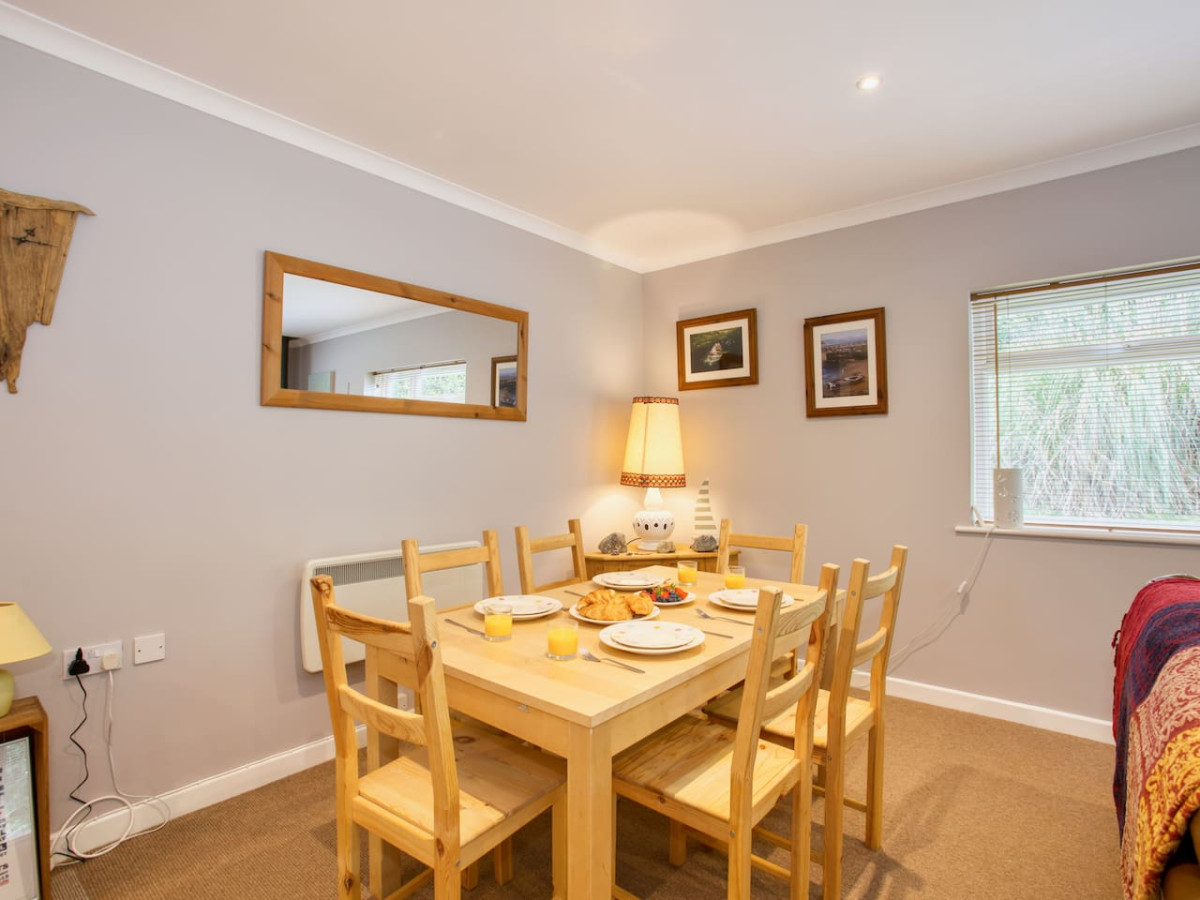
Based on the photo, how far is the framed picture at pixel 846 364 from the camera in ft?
10.4

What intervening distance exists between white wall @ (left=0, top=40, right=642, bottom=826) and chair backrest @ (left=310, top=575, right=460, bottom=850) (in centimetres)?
106

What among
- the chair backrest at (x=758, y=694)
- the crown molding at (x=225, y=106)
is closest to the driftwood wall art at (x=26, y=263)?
the crown molding at (x=225, y=106)

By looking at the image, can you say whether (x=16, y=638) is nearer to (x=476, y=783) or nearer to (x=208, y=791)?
(x=208, y=791)

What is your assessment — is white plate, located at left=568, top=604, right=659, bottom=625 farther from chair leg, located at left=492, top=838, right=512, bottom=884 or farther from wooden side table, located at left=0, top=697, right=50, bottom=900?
wooden side table, located at left=0, top=697, right=50, bottom=900

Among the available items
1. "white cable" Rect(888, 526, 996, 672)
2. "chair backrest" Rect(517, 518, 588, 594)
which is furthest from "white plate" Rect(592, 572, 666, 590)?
"white cable" Rect(888, 526, 996, 672)

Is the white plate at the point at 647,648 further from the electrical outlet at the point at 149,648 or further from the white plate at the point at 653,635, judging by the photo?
the electrical outlet at the point at 149,648

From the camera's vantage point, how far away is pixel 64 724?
1893 millimetres

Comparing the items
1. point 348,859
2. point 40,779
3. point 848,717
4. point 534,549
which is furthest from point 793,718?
point 40,779

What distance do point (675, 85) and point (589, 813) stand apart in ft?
7.27

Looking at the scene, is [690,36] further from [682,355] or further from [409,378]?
[682,355]

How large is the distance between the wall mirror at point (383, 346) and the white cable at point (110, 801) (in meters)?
1.12

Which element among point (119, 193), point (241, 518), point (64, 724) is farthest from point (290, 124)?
point (64, 724)

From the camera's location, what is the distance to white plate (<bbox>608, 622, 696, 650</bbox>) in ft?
5.08

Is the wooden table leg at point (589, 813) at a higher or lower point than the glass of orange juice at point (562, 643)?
lower
